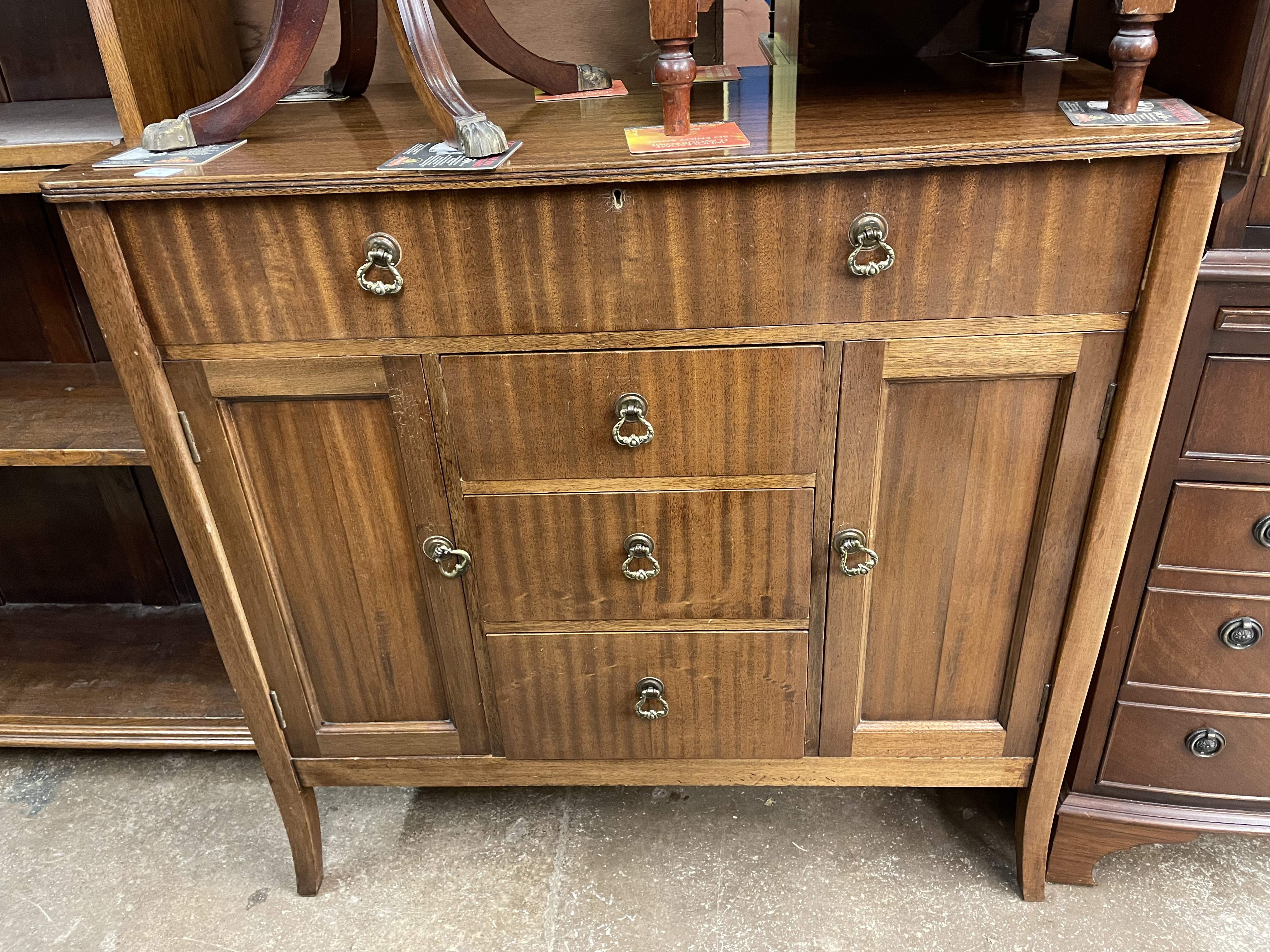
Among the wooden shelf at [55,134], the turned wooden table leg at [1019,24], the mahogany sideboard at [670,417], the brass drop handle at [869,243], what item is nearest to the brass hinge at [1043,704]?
the mahogany sideboard at [670,417]

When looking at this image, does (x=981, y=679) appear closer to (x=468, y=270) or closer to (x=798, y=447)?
(x=798, y=447)

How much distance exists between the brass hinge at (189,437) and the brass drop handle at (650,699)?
1.91 feet

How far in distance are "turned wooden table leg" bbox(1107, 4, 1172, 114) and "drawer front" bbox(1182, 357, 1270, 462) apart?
28 centimetres

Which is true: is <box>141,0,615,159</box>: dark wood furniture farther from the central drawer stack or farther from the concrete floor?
the concrete floor

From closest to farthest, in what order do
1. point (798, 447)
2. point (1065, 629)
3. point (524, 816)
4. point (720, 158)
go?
point (720, 158), point (798, 447), point (1065, 629), point (524, 816)

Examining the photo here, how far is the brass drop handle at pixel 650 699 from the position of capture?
3.66 feet

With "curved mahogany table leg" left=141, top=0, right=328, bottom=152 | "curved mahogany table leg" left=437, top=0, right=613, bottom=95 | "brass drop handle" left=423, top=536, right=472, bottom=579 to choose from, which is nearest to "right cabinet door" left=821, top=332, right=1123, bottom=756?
A: "brass drop handle" left=423, top=536, right=472, bottom=579

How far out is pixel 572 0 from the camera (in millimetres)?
1253

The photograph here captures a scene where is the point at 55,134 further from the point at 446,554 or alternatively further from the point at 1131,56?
the point at 1131,56

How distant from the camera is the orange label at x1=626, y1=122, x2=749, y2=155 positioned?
84cm

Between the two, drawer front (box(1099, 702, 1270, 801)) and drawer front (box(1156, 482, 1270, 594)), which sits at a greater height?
drawer front (box(1156, 482, 1270, 594))

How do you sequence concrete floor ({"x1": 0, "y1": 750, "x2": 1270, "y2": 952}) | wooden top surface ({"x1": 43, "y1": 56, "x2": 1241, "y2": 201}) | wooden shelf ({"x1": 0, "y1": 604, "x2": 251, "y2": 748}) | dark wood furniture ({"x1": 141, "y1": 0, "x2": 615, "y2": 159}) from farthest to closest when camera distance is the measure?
wooden shelf ({"x1": 0, "y1": 604, "x2": 251, "y2": 748}) → concrete floor ({"x1": 0, "y1": 750, "x2": 1270, "y2": 952}) → dark wood furniture ({"x1": 141, "y1": 0, "x2": 615, "y2": 159}) → wooden top surface ({"x1": 43, "y1": 56, "x2": 1241, "y2": 201})

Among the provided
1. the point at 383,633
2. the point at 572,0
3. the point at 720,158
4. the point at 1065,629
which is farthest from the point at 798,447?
the point at 572,0

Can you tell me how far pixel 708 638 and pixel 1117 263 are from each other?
1.95 ft
